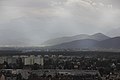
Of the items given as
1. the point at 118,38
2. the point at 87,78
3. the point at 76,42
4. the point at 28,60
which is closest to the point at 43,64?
the point at 28,60

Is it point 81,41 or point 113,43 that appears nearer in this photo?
point 113,43

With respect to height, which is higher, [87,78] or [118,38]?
[118,38]

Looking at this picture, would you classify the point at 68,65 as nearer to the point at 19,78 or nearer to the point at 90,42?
the point at 19,78

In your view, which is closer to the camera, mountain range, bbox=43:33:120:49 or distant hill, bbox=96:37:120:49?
distant hill, bbox=96:37:120:49

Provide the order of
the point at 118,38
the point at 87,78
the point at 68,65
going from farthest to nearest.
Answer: the point at 118,38
the point at 68,65
the point at 87,78

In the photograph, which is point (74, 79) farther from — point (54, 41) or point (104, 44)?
point (54, 41)

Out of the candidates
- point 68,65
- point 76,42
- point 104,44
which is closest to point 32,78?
point 68,65

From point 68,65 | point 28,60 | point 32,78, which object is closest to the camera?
point 32,78

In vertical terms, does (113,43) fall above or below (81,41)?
below

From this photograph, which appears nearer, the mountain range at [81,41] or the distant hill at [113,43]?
the distant hill at [113,43]

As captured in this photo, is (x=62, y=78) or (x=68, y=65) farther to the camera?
(x=68, y=65)
